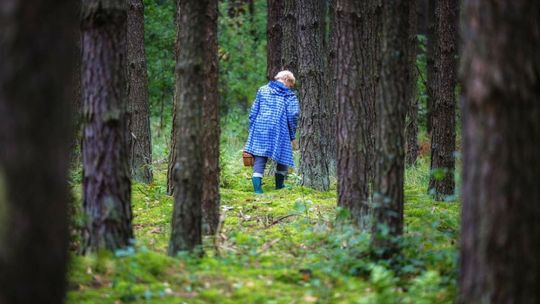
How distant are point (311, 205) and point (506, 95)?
6794 mm

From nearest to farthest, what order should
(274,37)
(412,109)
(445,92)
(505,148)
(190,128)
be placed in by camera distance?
(505,148) < (190,128) < (445,92) < (412,109) < (274,37)

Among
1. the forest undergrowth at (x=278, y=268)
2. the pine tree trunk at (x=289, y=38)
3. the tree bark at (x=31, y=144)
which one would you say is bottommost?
the forest undergrowth at (x=278, y=268)

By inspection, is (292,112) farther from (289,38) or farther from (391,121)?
(391,121)

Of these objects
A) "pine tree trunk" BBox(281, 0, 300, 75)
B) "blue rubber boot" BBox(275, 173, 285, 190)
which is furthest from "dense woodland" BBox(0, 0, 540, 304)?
"pine tree trunk" BBox(281, 0, 300, 75)

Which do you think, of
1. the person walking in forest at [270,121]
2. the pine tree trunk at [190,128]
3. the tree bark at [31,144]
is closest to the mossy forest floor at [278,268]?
the pine tree trunk at [190,128]

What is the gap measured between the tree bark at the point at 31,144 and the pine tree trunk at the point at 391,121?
4119mm

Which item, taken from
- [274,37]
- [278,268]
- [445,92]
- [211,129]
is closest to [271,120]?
[445,92]

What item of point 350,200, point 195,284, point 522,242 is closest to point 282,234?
point 350,200

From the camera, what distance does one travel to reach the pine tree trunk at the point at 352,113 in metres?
9.00

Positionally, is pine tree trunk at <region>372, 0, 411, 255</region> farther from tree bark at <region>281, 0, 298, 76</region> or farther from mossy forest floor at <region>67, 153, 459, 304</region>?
→ tree bark at <region>281, 0, 298, 76</region>

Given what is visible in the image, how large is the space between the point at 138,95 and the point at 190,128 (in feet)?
23.2

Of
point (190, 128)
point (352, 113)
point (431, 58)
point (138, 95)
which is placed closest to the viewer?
point (190, 128)

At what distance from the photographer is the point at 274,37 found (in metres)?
16.6

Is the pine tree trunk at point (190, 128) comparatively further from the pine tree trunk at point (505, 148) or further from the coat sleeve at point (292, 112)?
the coat sleeve at point (292, 112)
